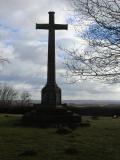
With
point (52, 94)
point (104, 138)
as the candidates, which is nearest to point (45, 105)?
point (52, 94)

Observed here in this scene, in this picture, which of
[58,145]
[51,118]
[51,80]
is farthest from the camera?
[51,80]

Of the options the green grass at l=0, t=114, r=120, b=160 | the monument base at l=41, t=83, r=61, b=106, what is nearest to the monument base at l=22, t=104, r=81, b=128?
the monument base at l=41, t=83, r=61, b=106

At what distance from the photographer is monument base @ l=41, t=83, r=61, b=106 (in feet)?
79.9

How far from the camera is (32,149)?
1320 centimetres

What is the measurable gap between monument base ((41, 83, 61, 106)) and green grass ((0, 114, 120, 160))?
5401 millimetres

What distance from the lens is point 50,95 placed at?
24422 mm

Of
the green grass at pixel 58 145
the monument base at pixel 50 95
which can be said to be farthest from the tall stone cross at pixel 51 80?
Result: the green grass at pixel 58 145

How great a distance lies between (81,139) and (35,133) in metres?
2.83

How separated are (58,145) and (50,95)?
10212 mm

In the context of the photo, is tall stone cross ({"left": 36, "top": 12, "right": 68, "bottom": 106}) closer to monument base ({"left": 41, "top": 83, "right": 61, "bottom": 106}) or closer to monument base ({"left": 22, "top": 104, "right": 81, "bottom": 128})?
monument base ({"left": 41, "top": 83, "right": 61, "bottom": 106})

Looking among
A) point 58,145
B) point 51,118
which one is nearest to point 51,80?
point 51,118

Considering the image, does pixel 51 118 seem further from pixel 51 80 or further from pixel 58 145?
pixel 58 145

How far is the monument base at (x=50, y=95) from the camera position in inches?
958

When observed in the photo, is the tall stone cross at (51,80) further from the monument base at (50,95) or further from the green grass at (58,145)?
the green grass at (58,145)
